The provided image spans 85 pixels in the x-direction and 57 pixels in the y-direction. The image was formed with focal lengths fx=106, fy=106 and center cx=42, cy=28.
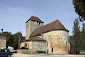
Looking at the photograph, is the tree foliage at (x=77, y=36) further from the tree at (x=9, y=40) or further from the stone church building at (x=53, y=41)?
the tree at (x=9, y=40)

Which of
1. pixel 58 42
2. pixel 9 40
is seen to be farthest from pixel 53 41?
pixel 9 40

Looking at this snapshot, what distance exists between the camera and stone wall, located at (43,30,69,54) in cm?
2870

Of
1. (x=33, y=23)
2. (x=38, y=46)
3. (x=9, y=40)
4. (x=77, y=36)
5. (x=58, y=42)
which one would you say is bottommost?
(x=38, y=46)

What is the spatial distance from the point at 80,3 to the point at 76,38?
36080mm

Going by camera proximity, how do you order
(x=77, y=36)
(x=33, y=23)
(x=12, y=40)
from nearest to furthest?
(x=33, y=23)
(x=77, y=36)
(x=12, y=40)

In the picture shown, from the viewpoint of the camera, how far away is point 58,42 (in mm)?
29062

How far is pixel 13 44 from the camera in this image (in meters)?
48.2

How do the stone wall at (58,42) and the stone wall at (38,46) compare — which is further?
the stone wall at (38,46)

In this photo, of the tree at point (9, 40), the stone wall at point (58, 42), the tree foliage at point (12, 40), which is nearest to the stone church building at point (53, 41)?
the stone wall at point (58, 42)

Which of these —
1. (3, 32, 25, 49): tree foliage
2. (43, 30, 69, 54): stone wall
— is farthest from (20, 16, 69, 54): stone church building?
(3, 32, 25, 49): tree foliage

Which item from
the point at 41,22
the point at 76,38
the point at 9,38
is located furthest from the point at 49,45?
the point at 9,38

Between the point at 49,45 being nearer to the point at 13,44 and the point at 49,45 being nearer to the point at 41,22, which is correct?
the point at 41,22

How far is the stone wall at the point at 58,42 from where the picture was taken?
28703 millimetres

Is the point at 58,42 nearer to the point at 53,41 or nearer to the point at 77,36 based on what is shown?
the point at 53,41
